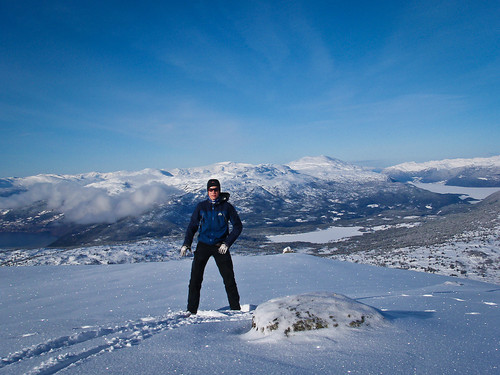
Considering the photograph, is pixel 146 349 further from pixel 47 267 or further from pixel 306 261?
pixel 47 267

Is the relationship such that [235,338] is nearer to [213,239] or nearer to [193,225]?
[213,239]

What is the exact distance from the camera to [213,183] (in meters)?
7.04

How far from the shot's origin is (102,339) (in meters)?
4.23

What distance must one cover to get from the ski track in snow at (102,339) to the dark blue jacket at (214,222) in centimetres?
169

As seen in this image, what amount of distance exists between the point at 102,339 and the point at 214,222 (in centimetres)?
328

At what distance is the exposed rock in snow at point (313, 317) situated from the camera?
4.16 metres

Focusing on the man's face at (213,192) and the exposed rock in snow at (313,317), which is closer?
the exposed rock in snow at (313,317)

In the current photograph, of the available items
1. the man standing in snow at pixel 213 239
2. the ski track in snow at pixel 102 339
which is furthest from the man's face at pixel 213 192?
the ski track in snow at pixel 102 339

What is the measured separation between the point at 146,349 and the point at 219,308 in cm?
397

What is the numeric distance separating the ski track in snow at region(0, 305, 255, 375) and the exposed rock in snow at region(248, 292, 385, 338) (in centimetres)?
134

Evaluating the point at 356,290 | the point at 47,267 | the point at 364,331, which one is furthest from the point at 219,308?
the point at 47,267

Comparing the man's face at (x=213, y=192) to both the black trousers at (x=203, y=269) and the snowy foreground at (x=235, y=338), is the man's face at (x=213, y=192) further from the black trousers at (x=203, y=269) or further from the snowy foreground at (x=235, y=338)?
the snowy foreground at (x=235, y=338)

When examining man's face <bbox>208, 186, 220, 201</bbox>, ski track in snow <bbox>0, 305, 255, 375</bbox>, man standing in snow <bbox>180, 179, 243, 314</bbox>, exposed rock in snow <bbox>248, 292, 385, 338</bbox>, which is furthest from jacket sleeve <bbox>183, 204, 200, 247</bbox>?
exposed rock in snow <bbox>248, 292, 385, 338</bbox>

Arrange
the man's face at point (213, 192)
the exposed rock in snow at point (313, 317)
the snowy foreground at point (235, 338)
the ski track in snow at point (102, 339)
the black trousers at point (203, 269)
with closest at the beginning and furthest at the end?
1. the snowy foreground at point (235, 338)
2. the ski track in snow at point (102, 339)
3. the exposed rock in snow at point (313, 317)
4. the black trousers at point (203, 269)
5. the man's face at point (213, 192)
